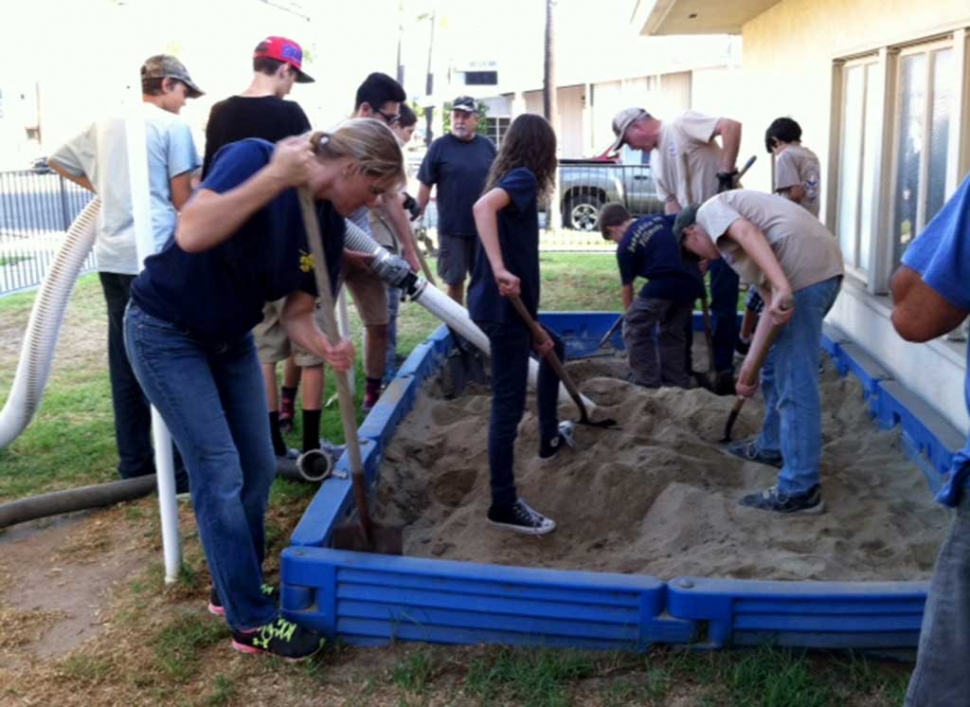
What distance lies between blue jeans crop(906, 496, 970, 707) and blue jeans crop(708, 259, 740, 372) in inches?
199

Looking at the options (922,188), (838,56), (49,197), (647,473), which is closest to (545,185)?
(647,473)

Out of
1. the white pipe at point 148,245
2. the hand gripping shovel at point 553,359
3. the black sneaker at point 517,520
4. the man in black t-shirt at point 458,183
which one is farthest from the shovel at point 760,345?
the man in black t-shirt at point 458,183

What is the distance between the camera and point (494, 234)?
4434 millimetres

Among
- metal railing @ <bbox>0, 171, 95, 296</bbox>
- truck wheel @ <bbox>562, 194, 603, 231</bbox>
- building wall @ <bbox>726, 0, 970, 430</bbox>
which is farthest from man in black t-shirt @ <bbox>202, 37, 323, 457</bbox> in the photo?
truck wheel @ <bbox>562, 194, 603, 231</bbox>

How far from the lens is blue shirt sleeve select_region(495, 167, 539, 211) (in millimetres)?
4398

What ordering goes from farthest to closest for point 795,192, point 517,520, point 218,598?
point 795,192 → point 517,520 → point 218,598

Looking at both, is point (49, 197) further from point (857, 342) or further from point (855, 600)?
point (855, 600)

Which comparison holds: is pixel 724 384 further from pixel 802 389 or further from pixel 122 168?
pixel 122 168

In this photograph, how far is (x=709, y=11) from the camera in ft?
40.7

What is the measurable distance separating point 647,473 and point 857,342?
10.2 ft

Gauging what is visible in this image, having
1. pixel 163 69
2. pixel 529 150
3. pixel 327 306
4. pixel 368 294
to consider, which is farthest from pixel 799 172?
pixel 327 306

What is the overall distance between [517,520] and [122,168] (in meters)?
2.42

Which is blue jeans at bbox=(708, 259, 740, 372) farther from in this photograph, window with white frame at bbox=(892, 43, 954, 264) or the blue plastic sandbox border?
the blue plastic sandbox border

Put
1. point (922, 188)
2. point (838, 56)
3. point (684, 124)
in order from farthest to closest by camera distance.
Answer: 1. point (838, 56)
2. point (684, 124)
3. point (922, 188)
